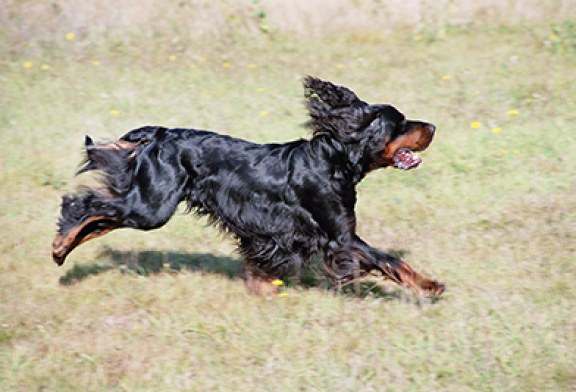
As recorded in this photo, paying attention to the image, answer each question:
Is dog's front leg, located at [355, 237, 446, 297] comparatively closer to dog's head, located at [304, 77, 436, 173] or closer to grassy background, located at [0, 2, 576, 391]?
grassy background, located at [0, 2, 576, 391]

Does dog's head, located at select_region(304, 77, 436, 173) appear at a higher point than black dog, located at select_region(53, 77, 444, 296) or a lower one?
higher

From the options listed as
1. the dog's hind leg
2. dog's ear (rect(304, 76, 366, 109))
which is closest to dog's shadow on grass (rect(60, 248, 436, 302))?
the dog's hind leg

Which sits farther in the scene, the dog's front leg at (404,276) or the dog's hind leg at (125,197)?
the dog's hind leg at (125,197)

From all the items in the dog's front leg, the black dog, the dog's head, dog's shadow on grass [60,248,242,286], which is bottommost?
dog's shadow on grass [60,248,242,286]

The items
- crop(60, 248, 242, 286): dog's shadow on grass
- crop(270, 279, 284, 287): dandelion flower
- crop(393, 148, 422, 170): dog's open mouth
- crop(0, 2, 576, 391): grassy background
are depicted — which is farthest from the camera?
crop(60, 248, 242, 286): dog's shadow on grass

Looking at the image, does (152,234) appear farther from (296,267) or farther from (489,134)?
(489,134)

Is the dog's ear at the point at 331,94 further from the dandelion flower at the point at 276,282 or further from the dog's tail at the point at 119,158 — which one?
the dandelion flower at the point at 276,282

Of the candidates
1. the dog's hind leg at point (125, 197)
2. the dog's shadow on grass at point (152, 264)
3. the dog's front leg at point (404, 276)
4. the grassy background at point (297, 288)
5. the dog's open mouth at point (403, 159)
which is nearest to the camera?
the grassy background at point (297, 288)

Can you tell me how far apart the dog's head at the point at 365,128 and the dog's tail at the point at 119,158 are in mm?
1121

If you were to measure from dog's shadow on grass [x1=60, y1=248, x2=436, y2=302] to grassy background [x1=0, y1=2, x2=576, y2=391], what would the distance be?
0.03 m

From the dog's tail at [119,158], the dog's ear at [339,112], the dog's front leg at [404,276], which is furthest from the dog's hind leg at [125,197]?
the dog's front leg at [404,276]

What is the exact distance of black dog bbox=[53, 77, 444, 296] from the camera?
5637 mm

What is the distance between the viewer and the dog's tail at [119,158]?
5926 mm

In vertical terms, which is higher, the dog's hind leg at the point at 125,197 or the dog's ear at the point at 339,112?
the dog's ear at the point at 339,112
